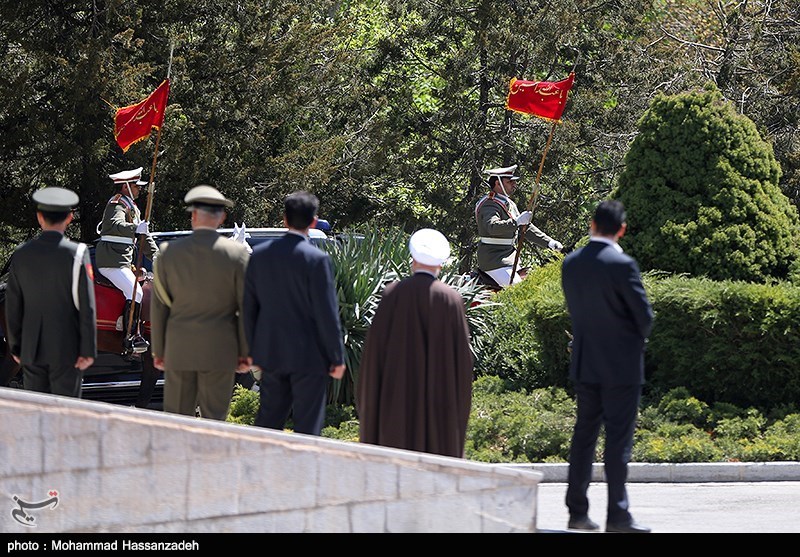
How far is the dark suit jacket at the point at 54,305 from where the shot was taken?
8.95m

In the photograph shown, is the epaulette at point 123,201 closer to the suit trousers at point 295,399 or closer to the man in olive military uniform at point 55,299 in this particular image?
the man in olive military uniform at point 55,299

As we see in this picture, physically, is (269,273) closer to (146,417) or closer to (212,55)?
(146,417)

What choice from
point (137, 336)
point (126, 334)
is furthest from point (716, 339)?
point (126, 334)

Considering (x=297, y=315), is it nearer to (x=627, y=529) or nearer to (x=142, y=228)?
(x=627, y=529)

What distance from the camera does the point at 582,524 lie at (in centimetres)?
824

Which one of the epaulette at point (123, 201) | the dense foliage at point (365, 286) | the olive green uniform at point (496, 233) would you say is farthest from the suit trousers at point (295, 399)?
the olive green uniform at point (496, 233)

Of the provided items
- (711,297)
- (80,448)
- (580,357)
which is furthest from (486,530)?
(711,297)

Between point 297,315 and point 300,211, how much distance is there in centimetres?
63

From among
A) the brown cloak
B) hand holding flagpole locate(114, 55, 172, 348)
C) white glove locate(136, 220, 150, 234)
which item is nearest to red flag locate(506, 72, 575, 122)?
hand holding flagpole locate(114, 55, 172, 348)

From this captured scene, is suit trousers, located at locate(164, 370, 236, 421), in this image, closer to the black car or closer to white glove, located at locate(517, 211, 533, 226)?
the black car

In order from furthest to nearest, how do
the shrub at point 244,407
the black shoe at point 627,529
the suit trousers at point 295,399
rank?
the shrub at point 244,407, the suit trousers at point 295,399, the black shoe at point 627,529

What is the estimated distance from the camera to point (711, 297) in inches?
486

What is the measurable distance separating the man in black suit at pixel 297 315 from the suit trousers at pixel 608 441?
1499 millimetres

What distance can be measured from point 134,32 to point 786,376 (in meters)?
11.3
